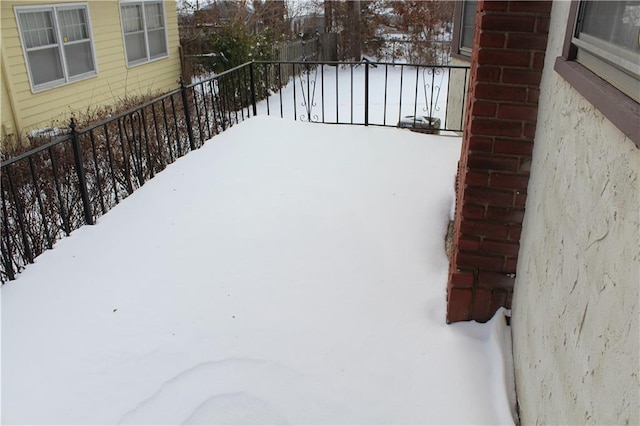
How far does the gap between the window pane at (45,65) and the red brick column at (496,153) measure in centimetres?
762

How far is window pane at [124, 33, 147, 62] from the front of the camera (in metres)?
10.4

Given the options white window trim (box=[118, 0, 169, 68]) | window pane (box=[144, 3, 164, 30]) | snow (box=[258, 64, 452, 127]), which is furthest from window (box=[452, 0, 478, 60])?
window pane (box=[144, 3, 164, 30])

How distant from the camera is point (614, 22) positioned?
53.2 inches

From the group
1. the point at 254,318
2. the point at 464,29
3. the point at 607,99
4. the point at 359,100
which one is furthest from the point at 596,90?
the point at 359,100

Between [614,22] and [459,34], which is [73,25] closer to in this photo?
[459,34]

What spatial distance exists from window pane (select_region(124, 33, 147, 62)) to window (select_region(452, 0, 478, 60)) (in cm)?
677

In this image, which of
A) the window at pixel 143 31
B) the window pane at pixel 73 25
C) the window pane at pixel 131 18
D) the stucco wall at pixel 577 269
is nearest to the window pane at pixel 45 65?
the window pane at pixel 73 25

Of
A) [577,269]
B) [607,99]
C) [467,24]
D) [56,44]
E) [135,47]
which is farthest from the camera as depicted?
[135,47]

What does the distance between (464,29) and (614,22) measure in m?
5.37

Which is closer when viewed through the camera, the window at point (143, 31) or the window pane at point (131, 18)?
the window pane at point (131, 18)

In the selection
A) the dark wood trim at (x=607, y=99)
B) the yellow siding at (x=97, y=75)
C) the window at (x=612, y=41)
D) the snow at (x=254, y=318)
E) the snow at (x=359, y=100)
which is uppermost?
the window at (x=612, y=41)

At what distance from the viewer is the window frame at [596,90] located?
110 centimetres

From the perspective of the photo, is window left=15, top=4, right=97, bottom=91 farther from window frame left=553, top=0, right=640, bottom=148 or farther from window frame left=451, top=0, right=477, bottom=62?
window frame left=553, top=0, right=640, bottom=148

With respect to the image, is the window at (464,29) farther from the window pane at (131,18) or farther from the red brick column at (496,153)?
the window pane at (131,18)
